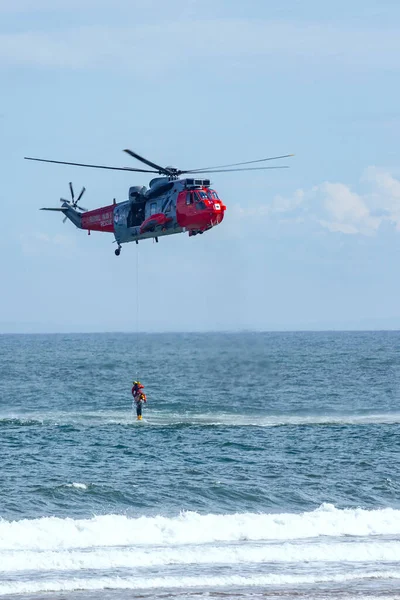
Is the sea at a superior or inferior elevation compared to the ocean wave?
inferior

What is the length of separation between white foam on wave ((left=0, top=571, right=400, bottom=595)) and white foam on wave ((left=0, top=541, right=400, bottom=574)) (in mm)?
1248

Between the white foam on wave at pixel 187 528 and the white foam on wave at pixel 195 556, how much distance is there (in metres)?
0.98

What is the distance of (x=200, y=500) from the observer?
2997 cm

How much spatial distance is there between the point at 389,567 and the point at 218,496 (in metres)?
9.62

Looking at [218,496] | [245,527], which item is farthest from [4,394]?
[245,527]

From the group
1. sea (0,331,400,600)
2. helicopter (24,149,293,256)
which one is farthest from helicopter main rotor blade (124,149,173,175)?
sea (0,331,400,600)

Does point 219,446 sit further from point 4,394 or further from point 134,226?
point 4,394

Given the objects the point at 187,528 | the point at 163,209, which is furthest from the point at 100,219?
the point at 187,528

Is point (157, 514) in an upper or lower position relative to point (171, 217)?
lower

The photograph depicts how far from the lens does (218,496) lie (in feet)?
100

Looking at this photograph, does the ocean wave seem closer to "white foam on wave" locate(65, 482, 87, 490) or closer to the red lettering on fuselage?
the red lettering on fuselage

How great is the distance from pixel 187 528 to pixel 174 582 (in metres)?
5.43

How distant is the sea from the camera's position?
20766mm

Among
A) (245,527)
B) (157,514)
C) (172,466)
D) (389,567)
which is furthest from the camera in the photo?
(172,466)
